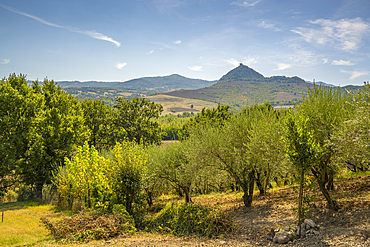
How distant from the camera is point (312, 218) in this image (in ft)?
30.0

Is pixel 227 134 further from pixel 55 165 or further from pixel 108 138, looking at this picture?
pixel 108 138

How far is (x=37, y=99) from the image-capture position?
70.3ft

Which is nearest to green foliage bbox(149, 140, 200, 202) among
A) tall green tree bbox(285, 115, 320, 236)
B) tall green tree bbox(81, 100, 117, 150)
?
tall green tree bbox(285, 115, 320, 236)

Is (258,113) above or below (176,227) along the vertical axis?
above

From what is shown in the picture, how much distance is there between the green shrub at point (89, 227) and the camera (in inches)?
387

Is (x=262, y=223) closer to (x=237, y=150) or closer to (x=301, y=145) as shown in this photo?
(x=237, y=150)

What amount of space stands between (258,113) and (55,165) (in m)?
19.8

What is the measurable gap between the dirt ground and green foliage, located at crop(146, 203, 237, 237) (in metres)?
0.51

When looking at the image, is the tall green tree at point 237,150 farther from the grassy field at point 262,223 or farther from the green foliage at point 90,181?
the green foliage at point 90,181

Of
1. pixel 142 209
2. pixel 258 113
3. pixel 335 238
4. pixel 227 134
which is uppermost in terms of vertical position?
pixel 258 113

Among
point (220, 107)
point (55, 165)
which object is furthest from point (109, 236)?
point (220, 107)

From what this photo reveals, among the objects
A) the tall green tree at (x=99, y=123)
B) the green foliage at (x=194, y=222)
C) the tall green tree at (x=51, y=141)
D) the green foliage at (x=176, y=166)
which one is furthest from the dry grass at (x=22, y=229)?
the tall green tree at (x=99, y=123)

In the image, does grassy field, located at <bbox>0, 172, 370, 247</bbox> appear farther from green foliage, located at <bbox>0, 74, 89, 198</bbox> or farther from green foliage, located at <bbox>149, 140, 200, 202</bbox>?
green foliage, located at <bbox>0, 74, 89, 198</bbox>

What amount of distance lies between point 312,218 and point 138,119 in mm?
27063
